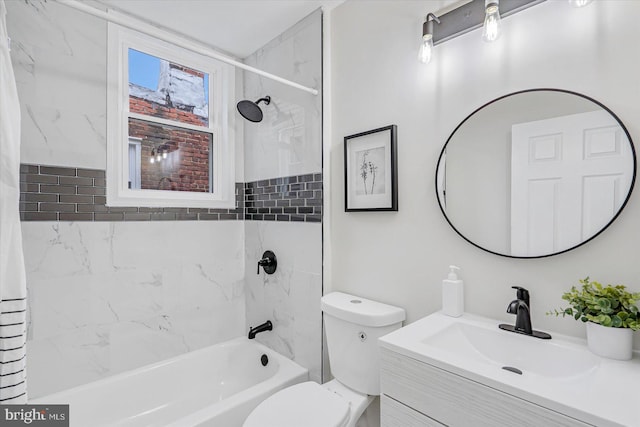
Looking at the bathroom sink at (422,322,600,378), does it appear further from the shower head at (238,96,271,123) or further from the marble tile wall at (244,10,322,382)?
the shower head at (238,96,271,123)

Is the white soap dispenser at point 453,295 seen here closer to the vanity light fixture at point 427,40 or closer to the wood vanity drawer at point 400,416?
the wood vanity drawer at point 400,416

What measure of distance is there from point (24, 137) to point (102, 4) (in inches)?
35.4

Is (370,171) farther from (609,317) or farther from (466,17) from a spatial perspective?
(609,317)

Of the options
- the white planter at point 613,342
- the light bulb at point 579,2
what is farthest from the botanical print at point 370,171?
the white planter at point 613,342

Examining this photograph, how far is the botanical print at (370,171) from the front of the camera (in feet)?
5.38

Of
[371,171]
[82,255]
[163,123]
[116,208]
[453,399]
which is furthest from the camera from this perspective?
[163,123]

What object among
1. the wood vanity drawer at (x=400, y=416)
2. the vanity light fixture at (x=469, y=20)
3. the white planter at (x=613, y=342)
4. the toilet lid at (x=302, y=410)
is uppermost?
the vanity light fixture at (x=469, y=20)

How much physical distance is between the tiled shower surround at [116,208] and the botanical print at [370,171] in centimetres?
28

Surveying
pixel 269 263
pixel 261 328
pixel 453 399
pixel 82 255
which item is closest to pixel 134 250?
pixel 82 255

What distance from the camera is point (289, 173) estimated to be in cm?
213

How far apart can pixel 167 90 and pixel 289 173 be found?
1.04 metres

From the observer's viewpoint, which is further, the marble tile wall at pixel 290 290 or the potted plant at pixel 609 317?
the marble tile wall at pixel 290 290

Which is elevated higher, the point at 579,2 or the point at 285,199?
the point at 579,2

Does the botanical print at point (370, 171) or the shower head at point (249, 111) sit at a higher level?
the shower head at point (249, 111)
